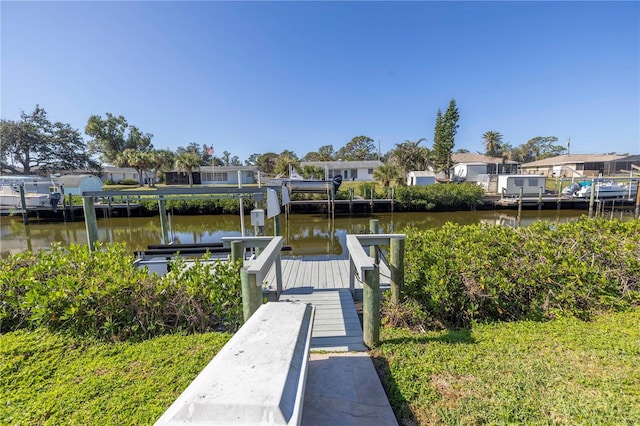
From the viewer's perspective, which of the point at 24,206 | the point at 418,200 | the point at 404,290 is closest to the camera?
the point at 404,290

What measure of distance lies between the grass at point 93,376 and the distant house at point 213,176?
37.1 m

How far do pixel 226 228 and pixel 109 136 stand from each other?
4287 centimetres

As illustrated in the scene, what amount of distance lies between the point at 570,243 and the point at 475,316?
82.3 inches

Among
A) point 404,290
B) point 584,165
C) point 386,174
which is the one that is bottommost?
point 404,290

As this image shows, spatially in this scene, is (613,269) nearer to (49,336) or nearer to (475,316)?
(475,316)

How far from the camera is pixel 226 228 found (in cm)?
1666

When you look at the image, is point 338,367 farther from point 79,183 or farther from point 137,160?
point 137,160

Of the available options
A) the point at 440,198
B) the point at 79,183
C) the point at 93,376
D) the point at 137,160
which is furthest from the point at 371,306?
the point at 137,160

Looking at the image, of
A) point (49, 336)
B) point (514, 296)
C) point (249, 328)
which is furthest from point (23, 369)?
point (514, 296)

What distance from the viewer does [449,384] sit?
223 centimetres

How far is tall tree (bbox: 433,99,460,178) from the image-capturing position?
35.0m

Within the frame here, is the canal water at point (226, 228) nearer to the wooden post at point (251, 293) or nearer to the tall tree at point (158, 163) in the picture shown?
the wooden post at point (251, 293)

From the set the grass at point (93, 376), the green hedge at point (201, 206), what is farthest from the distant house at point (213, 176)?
the grass at point (93, 376)

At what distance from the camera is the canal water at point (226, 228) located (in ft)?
44.2
